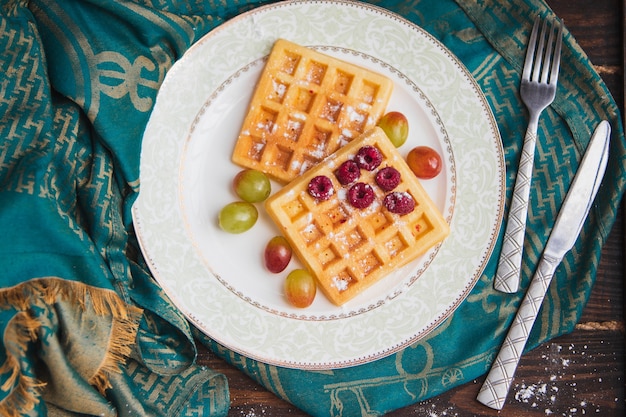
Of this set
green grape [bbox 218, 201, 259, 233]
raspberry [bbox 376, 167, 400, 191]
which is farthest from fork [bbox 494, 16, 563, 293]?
green grape [bbox 218, 201, 259, 233]

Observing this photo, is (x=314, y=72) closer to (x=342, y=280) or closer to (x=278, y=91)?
(x=278, y=91)

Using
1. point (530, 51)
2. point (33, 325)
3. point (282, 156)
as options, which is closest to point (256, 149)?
point (282, 156)

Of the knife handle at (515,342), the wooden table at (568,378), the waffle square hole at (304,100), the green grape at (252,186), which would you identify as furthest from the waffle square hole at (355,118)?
the wooden table at (568,378)

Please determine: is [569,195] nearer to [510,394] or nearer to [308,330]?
[510,394]

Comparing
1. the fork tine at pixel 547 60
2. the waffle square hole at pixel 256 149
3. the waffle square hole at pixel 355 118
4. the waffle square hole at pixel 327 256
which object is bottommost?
the waffle square hole at pixel 327 256

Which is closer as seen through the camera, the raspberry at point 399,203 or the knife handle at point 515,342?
the raspberry at point 399,203

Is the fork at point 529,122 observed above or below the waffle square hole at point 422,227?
above

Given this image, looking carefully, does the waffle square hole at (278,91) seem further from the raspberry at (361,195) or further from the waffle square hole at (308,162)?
the raspberry at (361,195)

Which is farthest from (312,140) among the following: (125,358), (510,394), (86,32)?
(510,394)
